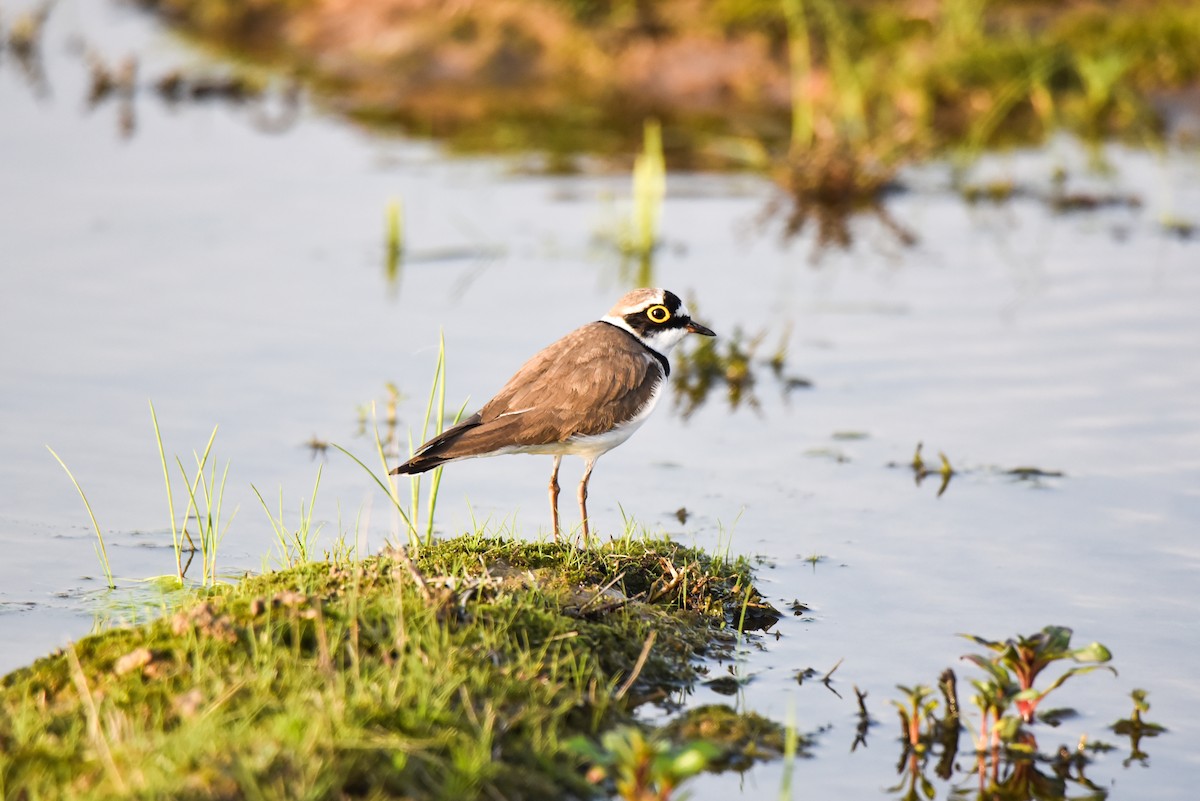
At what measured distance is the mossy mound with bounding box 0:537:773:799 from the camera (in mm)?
5090

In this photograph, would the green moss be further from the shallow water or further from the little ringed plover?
the little ringed plover

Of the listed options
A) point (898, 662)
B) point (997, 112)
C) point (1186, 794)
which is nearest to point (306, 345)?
point (898, 662)

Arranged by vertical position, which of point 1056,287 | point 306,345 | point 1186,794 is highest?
point 1056,287

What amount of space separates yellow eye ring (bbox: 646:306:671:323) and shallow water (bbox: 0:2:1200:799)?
1124mm

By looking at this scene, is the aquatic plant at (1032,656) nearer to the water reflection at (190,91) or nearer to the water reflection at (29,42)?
the water reflection at (190,91)

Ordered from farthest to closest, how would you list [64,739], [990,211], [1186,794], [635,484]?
[990,211]
[635,484]
[1186,794]
[64,739]

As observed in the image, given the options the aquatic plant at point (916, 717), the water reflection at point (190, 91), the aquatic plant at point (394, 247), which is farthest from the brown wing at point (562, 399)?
the water reflection at point (190, 91)

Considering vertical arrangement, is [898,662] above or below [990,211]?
below

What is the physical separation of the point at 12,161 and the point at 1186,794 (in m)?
13.5

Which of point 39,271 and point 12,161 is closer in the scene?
point 39,271

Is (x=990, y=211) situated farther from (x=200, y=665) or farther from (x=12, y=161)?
(x=200, y=665)

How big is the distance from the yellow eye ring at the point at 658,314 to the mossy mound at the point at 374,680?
1.59 metres

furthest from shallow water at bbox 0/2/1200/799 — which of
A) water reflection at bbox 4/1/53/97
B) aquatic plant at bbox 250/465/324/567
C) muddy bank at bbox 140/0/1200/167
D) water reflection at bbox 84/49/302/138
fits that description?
water reflection at bbox 4/1/53/97

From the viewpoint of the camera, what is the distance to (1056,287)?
12812mm
